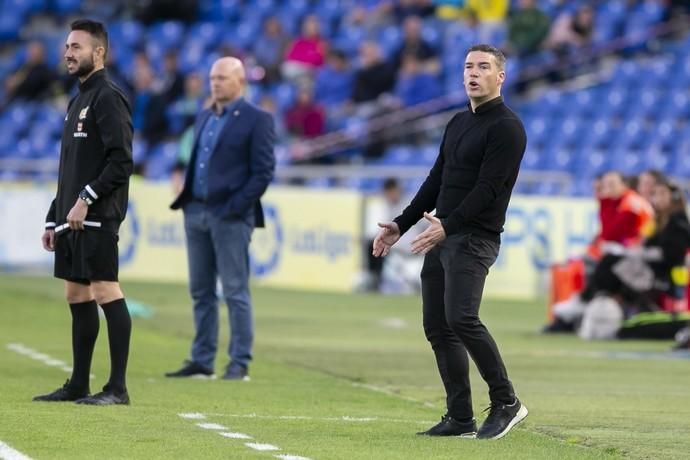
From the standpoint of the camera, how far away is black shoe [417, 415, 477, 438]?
8.99 meters

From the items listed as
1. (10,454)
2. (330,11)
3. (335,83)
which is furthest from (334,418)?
(330,11)

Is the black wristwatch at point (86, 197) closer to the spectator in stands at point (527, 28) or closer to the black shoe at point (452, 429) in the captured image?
the black shoe at point (452, 429)

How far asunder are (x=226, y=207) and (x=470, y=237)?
3614 millimetres

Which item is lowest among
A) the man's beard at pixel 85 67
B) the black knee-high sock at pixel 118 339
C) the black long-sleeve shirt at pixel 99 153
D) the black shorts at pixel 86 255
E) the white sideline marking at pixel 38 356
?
the white sideline marking at pixel 38 356

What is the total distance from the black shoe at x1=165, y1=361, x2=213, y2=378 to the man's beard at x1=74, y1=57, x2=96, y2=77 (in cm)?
282

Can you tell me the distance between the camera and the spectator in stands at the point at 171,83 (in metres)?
29.2

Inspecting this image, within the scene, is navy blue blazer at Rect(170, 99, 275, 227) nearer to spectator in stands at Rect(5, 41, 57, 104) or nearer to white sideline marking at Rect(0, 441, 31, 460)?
white sideline marking at Rect(0, 441, 31, 460)

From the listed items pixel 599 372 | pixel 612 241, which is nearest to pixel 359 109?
pixel 612 241

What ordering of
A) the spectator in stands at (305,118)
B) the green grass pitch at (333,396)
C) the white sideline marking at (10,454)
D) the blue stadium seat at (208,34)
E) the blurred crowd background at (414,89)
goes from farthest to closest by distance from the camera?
the blue stadium seat at (208,34) → the spectator in stands at (305,118) → the blurred crowd background at (414,89) → the green grass pitch at (333,396) → the white sideline marking at (10,454)

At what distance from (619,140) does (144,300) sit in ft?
28.9

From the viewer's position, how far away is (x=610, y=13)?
28.1m

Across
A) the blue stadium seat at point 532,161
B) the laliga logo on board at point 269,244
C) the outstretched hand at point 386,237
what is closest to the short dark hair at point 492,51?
the outstretched hand at point 386,237

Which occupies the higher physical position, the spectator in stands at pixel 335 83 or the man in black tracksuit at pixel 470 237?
the spectator in stands at pixel 335 83

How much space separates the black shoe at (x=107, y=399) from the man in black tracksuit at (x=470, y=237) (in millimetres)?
1907
